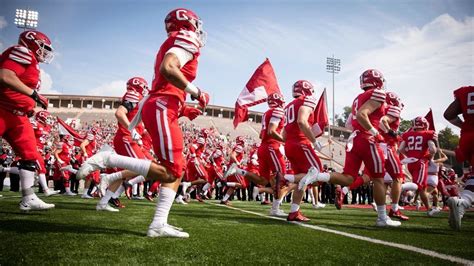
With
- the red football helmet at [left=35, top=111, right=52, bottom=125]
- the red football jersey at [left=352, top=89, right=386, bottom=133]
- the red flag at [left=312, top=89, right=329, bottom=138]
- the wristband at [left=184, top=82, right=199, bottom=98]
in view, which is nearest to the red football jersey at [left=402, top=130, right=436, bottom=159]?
the red flag at [left=312, top=89, right=329, bottom=138]

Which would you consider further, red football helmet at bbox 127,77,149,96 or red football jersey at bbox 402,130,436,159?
red football jersey at bbox 402,130,436,159

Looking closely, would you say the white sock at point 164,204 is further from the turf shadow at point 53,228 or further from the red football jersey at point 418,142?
the red football jersey at point 418,142

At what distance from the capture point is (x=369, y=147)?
5355mm

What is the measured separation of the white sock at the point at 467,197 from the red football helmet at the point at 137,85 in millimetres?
5503

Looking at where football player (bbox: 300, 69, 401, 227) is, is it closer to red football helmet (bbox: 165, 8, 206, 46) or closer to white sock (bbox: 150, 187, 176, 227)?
white sock (bbox: 150, 187, 176, 227)

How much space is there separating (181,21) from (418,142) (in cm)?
715

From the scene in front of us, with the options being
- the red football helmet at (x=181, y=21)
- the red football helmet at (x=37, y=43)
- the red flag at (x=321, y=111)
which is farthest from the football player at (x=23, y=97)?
the red flag at (x=321, y=111)

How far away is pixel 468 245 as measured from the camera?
3521mm

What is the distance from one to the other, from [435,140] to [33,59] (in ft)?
28.6

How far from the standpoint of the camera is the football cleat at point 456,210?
427cm

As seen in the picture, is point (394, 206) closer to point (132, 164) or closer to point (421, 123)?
point (421, 123)

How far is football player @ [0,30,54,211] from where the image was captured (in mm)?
4293

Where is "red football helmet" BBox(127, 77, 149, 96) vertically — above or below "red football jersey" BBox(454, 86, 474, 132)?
above

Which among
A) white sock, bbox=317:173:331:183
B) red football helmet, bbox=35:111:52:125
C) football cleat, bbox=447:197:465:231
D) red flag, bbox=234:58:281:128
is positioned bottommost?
football cleat, bbox=447:197:465:231
